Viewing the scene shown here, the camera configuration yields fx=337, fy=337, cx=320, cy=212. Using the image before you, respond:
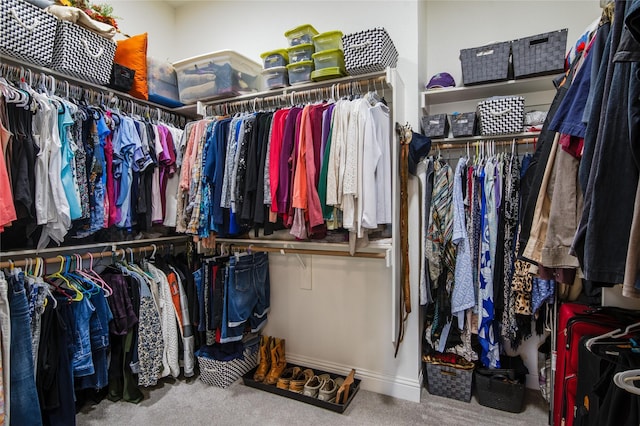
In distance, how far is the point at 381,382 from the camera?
7.66 feet

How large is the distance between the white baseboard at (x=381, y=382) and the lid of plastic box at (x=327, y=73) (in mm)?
2009

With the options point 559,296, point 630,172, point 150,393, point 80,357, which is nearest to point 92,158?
point 80,357

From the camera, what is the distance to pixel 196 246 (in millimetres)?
2758

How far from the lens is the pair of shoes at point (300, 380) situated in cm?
227

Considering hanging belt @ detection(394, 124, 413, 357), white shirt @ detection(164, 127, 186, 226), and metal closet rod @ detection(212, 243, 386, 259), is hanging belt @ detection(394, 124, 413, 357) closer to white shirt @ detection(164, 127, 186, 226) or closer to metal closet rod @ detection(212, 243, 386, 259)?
metal closet rod @ detection(212, 243, 386, 259)

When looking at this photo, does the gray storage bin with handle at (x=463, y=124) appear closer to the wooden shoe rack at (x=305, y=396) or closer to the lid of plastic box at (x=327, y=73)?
the lid of plastic box at (x=327, y=73)

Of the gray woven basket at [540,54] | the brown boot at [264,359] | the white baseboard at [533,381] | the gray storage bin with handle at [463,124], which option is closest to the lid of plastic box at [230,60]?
the gray storage bin with handle at [463,124]

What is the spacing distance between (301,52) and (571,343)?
2137 mm

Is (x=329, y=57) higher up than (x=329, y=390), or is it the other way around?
(x=329, y=57)

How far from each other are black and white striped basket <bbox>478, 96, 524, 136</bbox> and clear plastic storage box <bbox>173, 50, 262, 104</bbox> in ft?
5.44

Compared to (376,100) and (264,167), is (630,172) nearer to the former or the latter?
(376,100)

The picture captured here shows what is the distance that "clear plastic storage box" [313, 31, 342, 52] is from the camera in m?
2.07

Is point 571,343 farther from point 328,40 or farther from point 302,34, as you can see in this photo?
point 302,34

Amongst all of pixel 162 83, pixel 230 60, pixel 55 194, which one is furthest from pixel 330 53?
pixel 55 194
